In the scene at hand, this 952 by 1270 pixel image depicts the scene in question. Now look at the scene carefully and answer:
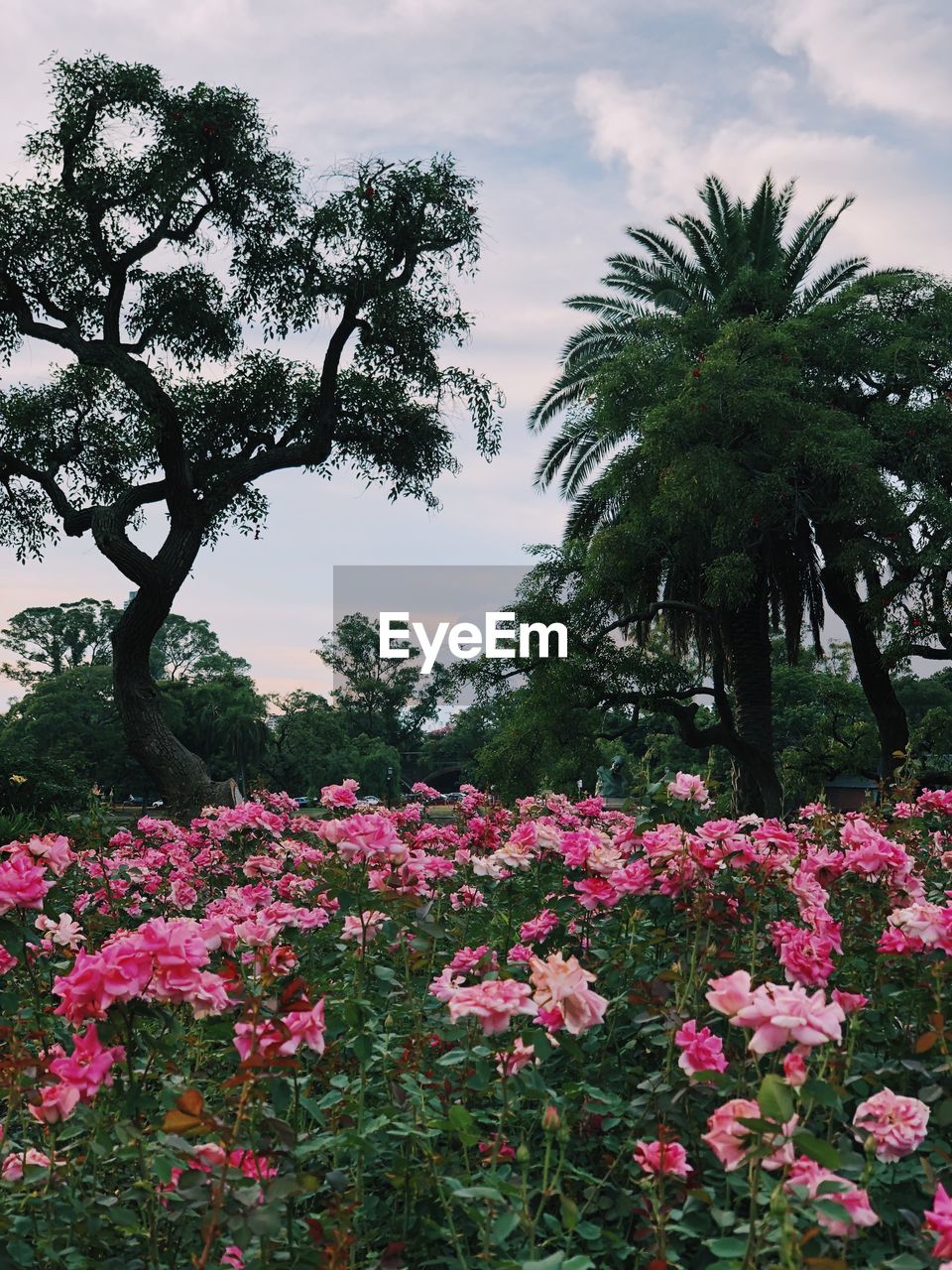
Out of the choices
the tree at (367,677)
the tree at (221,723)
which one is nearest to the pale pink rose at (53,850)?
the tree at (221,723)

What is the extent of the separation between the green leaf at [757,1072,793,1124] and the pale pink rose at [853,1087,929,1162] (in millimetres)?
397

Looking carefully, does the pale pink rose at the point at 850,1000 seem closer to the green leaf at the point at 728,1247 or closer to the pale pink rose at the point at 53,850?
the green leaf at the point at 728,1247

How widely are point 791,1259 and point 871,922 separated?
7.71 feet

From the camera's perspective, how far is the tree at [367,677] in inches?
2373

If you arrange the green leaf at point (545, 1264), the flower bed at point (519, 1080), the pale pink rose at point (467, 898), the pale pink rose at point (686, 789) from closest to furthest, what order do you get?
the green leaf at point (545, 1264), the flower bed at point (519, 1080), the pale pink rose at point (686, 789), the pale pink rose at point (467, 898)

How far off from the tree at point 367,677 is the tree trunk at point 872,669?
42301 millimetres

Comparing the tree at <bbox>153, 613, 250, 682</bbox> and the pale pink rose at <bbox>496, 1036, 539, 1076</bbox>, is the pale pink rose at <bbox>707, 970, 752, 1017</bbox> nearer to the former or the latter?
the pale pink rose at <bbox>496, 1036, 539, 1076</bbox>

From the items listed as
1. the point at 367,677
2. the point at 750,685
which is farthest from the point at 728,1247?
the point at 367,677

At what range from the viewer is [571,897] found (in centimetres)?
402

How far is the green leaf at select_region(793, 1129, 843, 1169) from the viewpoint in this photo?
5.40 feet

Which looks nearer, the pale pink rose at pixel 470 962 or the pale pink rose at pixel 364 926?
the pale pink rose at pixel 470 962

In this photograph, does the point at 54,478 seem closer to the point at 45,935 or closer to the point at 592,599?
the point at 592,599

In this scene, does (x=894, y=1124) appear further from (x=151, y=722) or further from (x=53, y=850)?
(x=151, y=722)

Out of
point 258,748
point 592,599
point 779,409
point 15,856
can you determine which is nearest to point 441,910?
point 15,856
